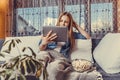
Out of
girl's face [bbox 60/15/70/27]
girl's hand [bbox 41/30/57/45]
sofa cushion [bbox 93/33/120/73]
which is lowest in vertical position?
sofa cushion [bbox 93/33/120/73]

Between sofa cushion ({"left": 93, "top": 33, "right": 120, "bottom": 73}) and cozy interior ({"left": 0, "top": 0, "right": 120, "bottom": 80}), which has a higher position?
cozy interior ({"left": 0, "top": 0, "right": 120, "bottom": 80})

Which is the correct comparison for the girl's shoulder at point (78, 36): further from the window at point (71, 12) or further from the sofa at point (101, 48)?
the window at point (71, 12)

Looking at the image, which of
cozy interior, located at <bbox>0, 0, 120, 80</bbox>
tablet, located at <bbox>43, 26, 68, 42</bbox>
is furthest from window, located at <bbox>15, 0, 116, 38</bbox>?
tablet, located at <bbox>43, 26, 68, 42</bbox>

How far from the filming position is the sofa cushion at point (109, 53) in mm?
2549

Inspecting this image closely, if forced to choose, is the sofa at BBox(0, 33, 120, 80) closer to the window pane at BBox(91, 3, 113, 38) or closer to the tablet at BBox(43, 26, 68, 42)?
the tablet at BBox(43, 26, 68, 42)

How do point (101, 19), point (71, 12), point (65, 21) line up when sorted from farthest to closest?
point (71, 12) → point (101, 19) → point (65, 21)

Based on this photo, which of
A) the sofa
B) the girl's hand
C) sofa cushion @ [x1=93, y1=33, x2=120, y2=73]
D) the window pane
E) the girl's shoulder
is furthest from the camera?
the window pane

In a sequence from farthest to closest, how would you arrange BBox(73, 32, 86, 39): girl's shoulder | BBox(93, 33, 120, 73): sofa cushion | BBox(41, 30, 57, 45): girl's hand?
BBox(73, 32, 86, 39): girl's shoulder
BBox(41, 30, 57, 45): girl's hand
BBox(93, 33, 120, 73): sofa cushion

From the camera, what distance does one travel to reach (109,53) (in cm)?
269

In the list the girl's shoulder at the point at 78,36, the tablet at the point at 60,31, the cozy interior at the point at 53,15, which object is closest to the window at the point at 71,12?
the cozy interior at the point at 53,15

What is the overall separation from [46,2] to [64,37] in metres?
1.70

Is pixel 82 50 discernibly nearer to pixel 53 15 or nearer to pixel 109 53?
pixel 109 53

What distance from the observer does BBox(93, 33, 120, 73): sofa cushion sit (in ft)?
8.36

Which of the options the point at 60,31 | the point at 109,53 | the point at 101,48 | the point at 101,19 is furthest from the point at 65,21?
the point at 101,19
